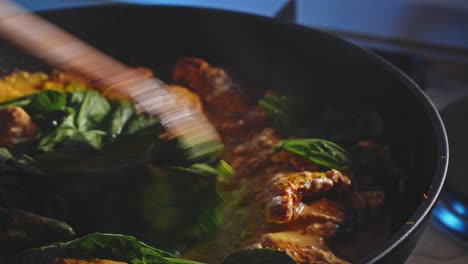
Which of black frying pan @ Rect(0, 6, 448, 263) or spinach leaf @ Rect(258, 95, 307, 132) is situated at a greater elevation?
black frying pan @ Rect(0, 6, 448, 263)

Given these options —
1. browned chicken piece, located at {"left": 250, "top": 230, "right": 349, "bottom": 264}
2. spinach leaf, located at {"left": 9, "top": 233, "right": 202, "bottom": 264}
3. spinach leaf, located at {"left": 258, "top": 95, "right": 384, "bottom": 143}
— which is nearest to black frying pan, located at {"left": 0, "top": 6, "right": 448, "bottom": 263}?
spinach leaf, located at {"left": 258, "top": 95, "right": 384, "bottom": 143}

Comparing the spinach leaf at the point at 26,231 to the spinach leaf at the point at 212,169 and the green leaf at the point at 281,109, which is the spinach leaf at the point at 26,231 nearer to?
the spinach leaf at the point at 212,169

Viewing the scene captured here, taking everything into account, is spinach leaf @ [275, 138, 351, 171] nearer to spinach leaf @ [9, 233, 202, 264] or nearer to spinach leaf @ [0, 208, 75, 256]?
spinach leaf @ [9, 233, 202, 264]

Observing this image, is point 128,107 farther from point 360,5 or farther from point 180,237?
point 360,5

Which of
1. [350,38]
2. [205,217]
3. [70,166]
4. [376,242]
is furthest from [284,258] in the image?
[350,38]

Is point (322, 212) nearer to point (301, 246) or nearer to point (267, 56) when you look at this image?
point (301, 246)

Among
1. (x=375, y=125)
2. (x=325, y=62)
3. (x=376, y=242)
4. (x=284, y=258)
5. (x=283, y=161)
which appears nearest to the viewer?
(x=284, y=258)
